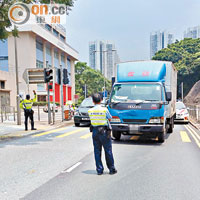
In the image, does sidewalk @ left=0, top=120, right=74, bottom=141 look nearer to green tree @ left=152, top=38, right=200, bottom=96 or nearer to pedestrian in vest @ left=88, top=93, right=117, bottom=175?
pedestrian in vest @ left=88, top=93, right=117, bottom=175

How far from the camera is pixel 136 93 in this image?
941 cm

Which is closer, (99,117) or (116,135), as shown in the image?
(99,117)

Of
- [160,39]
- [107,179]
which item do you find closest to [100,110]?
[107,179]

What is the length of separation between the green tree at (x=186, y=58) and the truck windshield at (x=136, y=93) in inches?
2000

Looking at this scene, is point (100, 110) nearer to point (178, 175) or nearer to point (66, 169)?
point (66, 169)

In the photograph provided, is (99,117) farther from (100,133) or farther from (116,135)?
(116,135)

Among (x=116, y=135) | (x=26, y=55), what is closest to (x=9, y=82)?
(x=26, y=55)

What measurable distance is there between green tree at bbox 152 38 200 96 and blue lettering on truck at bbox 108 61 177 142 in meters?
50.2

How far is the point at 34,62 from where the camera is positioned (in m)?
44.0

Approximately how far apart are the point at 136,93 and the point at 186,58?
54996 millimetres

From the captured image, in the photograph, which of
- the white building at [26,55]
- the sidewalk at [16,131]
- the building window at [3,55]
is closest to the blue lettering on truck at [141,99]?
the sidewalk at [16,131]

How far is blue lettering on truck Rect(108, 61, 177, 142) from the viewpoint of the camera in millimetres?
8672

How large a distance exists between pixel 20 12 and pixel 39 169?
301 inches

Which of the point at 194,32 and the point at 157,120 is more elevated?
the point at 194,32
